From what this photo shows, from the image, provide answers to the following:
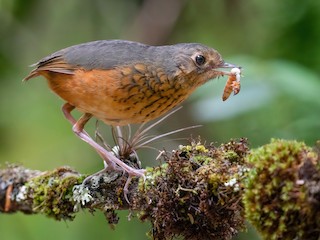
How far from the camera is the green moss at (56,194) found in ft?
12.8

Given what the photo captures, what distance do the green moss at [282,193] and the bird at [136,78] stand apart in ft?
4.70

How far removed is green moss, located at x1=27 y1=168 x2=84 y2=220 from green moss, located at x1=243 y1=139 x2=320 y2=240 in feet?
5.12

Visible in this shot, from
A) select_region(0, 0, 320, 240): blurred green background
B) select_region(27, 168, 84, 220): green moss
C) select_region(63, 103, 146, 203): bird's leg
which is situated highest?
select_region(0, 0, 320, 240): blurred green background

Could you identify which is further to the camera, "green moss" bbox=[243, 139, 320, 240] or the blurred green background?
the blurred green background

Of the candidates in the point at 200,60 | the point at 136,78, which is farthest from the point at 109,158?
the point at 200,60

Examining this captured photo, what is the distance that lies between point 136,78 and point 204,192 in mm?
1298

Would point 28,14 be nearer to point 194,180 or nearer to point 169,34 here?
point 169,34

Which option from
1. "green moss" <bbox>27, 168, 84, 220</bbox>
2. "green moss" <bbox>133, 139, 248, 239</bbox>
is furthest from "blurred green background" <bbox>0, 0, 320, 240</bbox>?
"green moss" <bbox>133, 139, 248, 239</bbox>

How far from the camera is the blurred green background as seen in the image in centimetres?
582

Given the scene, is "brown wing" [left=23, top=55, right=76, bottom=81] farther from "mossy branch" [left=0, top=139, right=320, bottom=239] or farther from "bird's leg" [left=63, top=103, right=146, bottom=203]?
"mossy branch" [left=0, top=139, right=320, bottom=239]

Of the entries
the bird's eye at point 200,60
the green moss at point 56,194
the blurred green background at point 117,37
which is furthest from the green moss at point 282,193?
the blurred green background at point 117,37

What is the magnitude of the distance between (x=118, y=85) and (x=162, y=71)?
29 cm

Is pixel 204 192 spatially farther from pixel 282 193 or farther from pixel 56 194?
pixel 56 194

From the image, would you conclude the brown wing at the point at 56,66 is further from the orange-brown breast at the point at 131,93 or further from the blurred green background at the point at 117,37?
the blurred green background at the point at 117,37
